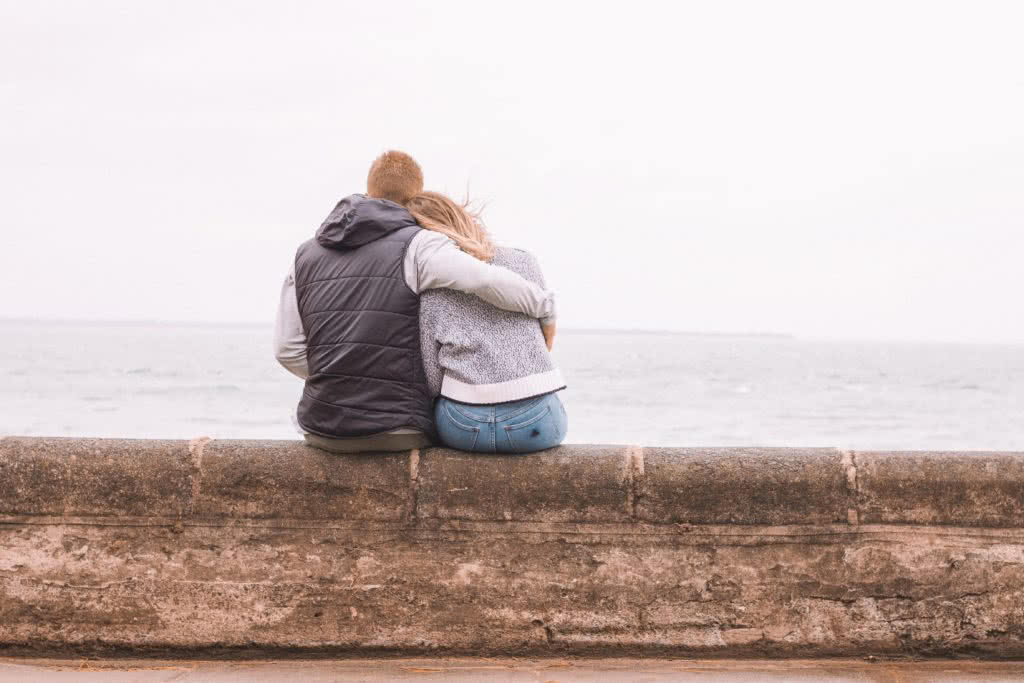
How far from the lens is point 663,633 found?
10.8 feet

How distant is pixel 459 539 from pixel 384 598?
1.01 feet

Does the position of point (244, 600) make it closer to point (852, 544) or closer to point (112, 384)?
point (852, 544)

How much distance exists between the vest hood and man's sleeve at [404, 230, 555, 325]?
11 cm

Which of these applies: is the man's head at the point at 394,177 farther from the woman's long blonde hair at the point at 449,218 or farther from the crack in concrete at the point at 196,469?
the crack in concrete at the point at 196,469

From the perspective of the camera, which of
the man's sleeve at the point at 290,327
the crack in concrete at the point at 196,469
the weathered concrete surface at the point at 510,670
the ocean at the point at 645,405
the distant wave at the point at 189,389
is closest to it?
the weathered concrete surface at the point at 510,670

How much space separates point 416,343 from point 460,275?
10.4 inches

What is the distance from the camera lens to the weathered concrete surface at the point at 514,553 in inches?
128

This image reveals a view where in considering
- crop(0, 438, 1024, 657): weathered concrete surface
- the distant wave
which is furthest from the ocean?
crop(0, 438, 1024, 657): weathered concrete surface

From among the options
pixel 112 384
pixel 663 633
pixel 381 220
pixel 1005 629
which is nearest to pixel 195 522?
pixel 381 220

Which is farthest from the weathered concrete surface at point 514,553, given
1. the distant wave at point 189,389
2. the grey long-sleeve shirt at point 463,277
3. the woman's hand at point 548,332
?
the distant wave at point 189,389

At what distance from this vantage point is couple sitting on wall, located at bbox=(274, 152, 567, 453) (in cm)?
326

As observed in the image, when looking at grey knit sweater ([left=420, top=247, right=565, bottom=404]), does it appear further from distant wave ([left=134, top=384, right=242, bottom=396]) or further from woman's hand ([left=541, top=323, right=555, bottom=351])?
distant wave ([left=134, top=384, right=242, bottom=396])

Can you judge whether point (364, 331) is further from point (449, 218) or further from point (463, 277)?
point (449, 218)

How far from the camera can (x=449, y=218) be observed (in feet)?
11.5
